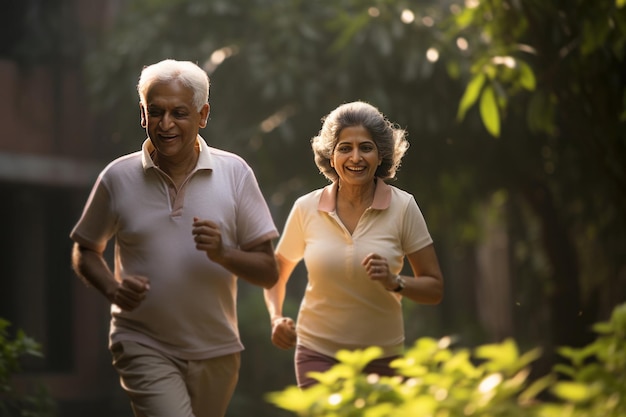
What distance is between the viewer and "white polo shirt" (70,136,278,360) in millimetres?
5664

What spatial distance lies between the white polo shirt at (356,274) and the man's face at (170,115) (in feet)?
2.43

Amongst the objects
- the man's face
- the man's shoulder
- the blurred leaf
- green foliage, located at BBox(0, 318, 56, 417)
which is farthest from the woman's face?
green foliage, located at BBox(0, 318, 56, 417)

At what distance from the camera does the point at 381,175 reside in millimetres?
6094

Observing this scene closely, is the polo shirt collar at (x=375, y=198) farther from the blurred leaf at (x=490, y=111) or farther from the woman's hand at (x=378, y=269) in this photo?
the blurred leaf at (x=490, y=111)

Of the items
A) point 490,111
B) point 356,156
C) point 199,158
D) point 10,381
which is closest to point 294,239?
point 356,156

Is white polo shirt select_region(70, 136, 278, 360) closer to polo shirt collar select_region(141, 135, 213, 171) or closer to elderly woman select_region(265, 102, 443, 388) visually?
polo shirt collar select_region(141, 135, 213, 171)

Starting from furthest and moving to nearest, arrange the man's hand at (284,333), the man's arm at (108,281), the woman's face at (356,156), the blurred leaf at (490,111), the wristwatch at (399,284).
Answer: the blurred leaf at (490,111) → the man's hand at (284,333) → the woman's face at (356,156) → the wristwatch at (399,284) → the man's arm at (108,281)

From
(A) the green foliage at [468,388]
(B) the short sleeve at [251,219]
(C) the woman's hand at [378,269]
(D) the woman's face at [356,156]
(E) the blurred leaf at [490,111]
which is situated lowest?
(A) the green foliage at [468,388]

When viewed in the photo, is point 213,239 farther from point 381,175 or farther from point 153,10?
point 153,10

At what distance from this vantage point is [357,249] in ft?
19.5

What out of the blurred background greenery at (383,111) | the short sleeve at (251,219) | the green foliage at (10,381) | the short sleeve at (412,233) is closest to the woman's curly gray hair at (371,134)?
the short sleeve at (412,233)

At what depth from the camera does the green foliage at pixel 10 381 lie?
23.5 ft

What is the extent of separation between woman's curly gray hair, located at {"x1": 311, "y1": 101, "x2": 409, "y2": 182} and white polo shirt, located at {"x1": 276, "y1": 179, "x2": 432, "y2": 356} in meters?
0.09

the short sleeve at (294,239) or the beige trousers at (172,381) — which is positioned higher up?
the short sleeve at (294,239)
